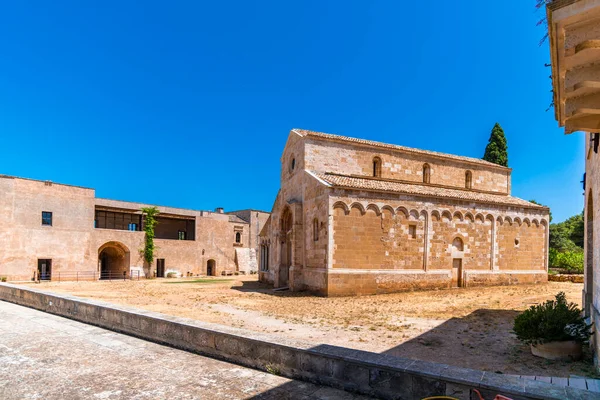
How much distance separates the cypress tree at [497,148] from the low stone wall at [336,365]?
37437mm

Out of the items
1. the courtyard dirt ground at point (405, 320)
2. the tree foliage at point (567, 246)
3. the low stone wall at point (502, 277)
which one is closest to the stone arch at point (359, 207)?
the courtyard dirt ground at point (405, 320)

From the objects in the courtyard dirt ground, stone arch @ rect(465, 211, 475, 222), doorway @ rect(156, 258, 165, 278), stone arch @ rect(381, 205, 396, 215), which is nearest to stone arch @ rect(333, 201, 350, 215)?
stone arch @ rect(381, 205, 396, 215)

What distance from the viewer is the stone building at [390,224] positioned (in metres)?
19.4

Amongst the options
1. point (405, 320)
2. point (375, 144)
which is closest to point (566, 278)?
point (375, 144)

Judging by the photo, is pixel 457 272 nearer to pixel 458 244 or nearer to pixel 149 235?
pixel 458 244

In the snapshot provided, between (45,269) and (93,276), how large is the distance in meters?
3.51

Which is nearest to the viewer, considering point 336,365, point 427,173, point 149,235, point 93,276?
point 336,365

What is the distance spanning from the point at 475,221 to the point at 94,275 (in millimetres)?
29703

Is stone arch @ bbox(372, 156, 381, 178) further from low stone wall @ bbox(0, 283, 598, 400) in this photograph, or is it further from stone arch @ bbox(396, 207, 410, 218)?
low stone wall @ bbox(0, 283, 598, 400)

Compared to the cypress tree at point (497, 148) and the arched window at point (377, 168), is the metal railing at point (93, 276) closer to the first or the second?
the arched window at point (377, 168)

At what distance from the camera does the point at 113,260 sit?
36.8 metres

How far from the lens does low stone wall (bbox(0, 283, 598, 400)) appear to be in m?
3.67

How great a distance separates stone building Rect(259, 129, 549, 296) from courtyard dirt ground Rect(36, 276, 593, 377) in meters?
1.21

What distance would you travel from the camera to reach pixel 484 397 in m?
3.64
